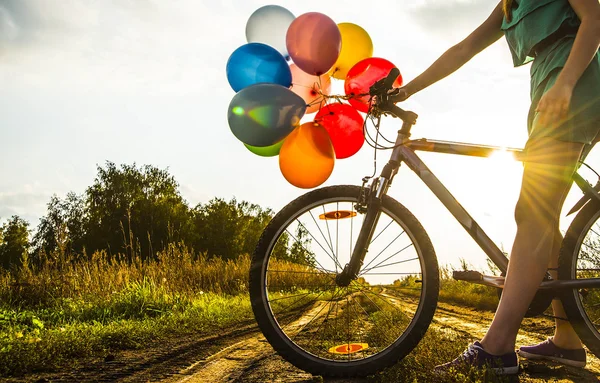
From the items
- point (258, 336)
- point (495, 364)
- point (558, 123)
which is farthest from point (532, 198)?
point (258, 336)

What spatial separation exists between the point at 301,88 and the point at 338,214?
1357 mm

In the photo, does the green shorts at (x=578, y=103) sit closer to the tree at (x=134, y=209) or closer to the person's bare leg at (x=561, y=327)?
the person's bare leg at (x=561, y=327)

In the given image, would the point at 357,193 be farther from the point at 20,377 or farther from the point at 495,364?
the point at 20,377

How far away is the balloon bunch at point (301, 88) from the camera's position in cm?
310

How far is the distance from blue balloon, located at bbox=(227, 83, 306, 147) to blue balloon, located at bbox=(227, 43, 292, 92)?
11.6 inches

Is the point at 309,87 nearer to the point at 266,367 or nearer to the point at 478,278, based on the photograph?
the point at 478,278

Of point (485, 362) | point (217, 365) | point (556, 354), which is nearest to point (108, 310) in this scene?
point (217, 365)

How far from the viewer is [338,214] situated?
2.79 meters

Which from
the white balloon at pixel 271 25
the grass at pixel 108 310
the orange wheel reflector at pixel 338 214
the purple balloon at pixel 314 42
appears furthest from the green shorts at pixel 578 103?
the white balloon at pixel 271 25

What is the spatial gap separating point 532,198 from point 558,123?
0.39 m

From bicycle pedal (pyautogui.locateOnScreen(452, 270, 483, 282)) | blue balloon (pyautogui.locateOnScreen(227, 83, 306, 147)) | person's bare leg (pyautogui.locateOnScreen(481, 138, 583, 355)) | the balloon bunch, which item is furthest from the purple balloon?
bicycle pedal (pyautogui.locateOnScreen(452, 270, 483, 282))

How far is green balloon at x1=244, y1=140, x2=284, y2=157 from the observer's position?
3529 millimetres

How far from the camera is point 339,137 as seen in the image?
138 inches

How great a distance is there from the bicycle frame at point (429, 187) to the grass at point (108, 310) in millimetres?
476
